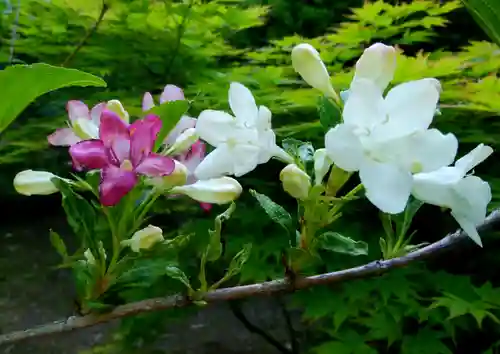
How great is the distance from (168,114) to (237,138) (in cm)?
7

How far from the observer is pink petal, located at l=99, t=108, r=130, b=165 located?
41 cm

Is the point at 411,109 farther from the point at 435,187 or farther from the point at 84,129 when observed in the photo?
the point at 84,129

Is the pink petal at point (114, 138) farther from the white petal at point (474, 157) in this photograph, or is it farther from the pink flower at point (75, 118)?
the white petal at point (474, 157)

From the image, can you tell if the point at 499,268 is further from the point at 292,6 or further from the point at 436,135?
the point at 292,6

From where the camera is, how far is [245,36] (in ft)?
6.50

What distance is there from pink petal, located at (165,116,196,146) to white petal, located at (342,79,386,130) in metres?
0.15

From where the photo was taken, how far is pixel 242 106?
0.41m

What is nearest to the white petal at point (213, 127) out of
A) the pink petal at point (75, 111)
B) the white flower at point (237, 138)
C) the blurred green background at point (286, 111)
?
the white flower at point (237, 138)

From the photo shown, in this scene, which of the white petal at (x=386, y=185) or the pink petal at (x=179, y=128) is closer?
the white petal at (x=386, y=185)

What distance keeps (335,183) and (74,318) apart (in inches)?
8.0

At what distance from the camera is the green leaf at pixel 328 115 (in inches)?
16.9

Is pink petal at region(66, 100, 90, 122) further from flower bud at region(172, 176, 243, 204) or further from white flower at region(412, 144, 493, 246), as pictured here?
white flower at region(412, 144, 493, 246)

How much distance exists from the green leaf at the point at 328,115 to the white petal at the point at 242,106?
0.15ft

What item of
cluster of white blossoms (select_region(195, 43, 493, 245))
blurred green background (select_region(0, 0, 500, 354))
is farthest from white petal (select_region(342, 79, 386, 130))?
blurred green background (select_region(0, 0, 500, 354))
